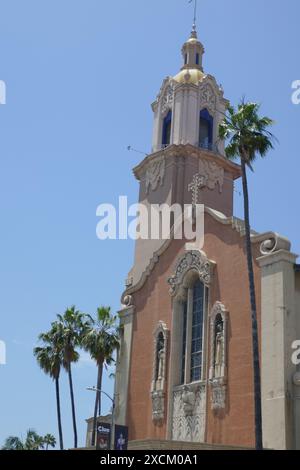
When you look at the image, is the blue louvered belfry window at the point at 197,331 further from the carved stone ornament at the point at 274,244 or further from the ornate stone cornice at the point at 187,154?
the ornate stone cornice at the point at 187,154

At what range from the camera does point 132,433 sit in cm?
3453

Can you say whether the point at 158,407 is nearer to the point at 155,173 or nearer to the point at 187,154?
the point at 155,173

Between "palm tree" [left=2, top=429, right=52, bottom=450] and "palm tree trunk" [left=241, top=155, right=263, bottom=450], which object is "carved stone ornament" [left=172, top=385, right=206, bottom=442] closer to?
"palm tree trunk" [left=241, top=155, right=263, bottom=450]

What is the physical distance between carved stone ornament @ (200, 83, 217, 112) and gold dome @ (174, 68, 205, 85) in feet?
2.09

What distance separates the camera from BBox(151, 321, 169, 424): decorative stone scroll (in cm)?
3322

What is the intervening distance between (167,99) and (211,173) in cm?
660

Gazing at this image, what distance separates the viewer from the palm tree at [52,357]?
136 ft

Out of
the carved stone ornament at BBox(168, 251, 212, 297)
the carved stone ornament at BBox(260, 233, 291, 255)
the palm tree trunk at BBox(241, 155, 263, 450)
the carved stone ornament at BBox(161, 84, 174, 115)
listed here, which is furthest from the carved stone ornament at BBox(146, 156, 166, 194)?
the palm tree trunk at BBox(241, 155, 263, 450)

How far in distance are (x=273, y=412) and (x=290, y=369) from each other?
1681mm

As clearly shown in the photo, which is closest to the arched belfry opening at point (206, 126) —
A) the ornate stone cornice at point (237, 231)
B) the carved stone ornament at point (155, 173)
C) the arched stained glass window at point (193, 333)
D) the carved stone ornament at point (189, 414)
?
the carved stone ornament at point (155, 173)

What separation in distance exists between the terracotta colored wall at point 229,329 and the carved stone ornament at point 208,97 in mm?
14158

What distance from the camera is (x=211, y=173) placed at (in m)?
43.9
